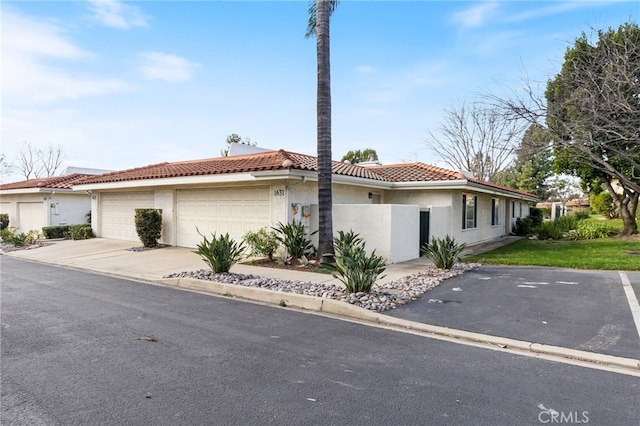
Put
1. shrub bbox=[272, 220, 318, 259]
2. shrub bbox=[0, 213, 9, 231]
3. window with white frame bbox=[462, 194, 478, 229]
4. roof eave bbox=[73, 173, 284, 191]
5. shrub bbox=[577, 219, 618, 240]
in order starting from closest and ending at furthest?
shrub bbox=[272, 220, 318, 259] < roof eave bbox=[73, 173, 284, 191] < window with white frame bbox=[462, 194, 478, 229] < shrub bbox=[577, 219, 618, 240] < shrub bbox=[0, 213, 9, 231]

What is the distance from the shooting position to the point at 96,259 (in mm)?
14234

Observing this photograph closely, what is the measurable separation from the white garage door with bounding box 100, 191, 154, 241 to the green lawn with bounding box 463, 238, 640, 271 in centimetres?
1453

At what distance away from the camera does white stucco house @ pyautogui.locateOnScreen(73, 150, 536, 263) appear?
488 inches

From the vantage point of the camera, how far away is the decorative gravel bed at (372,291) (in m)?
7.26

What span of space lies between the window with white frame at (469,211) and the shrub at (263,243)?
8708mm

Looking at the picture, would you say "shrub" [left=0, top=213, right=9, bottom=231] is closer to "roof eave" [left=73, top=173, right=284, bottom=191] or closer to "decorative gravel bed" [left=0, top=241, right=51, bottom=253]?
"decorative gravel bed" [left=0, top=241, right=51, bottom=253]

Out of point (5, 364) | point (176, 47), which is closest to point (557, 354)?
point (5, 364)

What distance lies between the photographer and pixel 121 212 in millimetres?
19703

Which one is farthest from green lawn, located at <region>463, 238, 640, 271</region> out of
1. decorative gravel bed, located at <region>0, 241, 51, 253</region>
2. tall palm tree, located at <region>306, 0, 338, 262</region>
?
decorative gravel bed, located at <region>0, 241, 51, 253</region>

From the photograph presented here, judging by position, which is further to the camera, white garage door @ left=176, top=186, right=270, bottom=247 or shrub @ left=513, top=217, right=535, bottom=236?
shrub @ left=513, top=217, right=535, bottom=236

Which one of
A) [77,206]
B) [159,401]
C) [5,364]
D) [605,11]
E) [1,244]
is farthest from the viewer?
[77,206]

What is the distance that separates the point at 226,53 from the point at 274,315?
9537mm

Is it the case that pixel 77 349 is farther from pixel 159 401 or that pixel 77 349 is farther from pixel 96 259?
pixel 96 259

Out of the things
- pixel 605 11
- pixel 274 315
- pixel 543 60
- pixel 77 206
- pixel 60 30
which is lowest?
pixel 274 315
